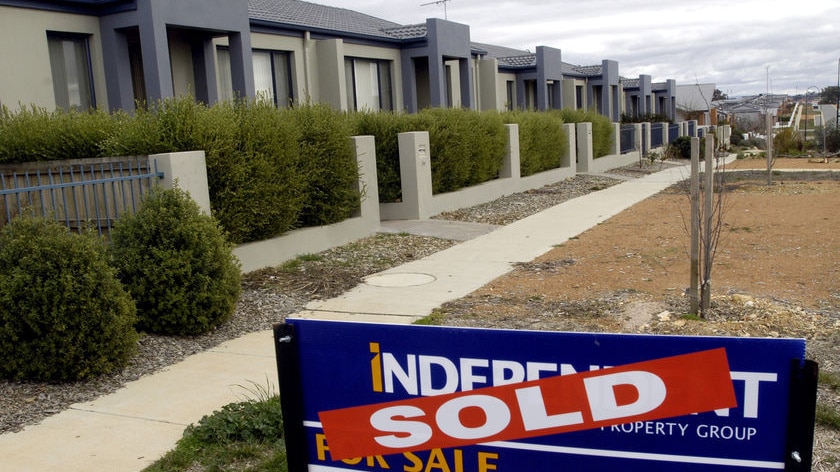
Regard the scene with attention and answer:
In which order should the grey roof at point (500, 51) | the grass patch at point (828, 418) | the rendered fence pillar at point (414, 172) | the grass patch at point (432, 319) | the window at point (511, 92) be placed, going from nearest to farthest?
the grass patch at point (828, 418), the grass patch at point (432, 319), the rendered fence pillar at point (414, 172), the window at point (511, 92), the grey roof at point (500, 51)

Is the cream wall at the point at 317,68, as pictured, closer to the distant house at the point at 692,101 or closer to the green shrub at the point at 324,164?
the green shrub at the point at 324,164

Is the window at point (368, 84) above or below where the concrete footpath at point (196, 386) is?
above

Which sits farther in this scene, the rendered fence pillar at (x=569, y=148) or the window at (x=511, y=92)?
the window at (x=511, y=92)

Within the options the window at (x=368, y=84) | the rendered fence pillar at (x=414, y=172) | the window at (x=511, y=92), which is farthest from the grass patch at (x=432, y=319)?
the window at (x=511, y=92)

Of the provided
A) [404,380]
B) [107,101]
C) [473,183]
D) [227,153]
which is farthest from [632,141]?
[404,380]

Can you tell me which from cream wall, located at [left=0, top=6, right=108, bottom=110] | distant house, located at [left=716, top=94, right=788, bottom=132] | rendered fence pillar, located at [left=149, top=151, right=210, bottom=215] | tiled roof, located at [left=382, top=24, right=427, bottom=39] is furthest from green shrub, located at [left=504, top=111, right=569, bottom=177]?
distant house, located at [left=716, top=94, right=788, bottom=132]

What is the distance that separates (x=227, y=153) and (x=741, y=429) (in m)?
7.94

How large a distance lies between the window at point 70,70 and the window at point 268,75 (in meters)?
3.21

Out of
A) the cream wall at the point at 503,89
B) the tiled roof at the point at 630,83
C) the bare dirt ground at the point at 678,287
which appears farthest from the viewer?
the tiled roof at the point at 630,83

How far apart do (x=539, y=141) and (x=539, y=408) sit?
20.4 m

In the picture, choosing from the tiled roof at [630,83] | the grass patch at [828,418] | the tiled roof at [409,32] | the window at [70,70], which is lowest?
the grass patch at [828,418]

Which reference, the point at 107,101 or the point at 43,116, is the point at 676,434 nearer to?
the point at 43,116

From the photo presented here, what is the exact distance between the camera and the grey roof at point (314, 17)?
62.3 feet

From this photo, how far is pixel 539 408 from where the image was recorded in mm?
2402
